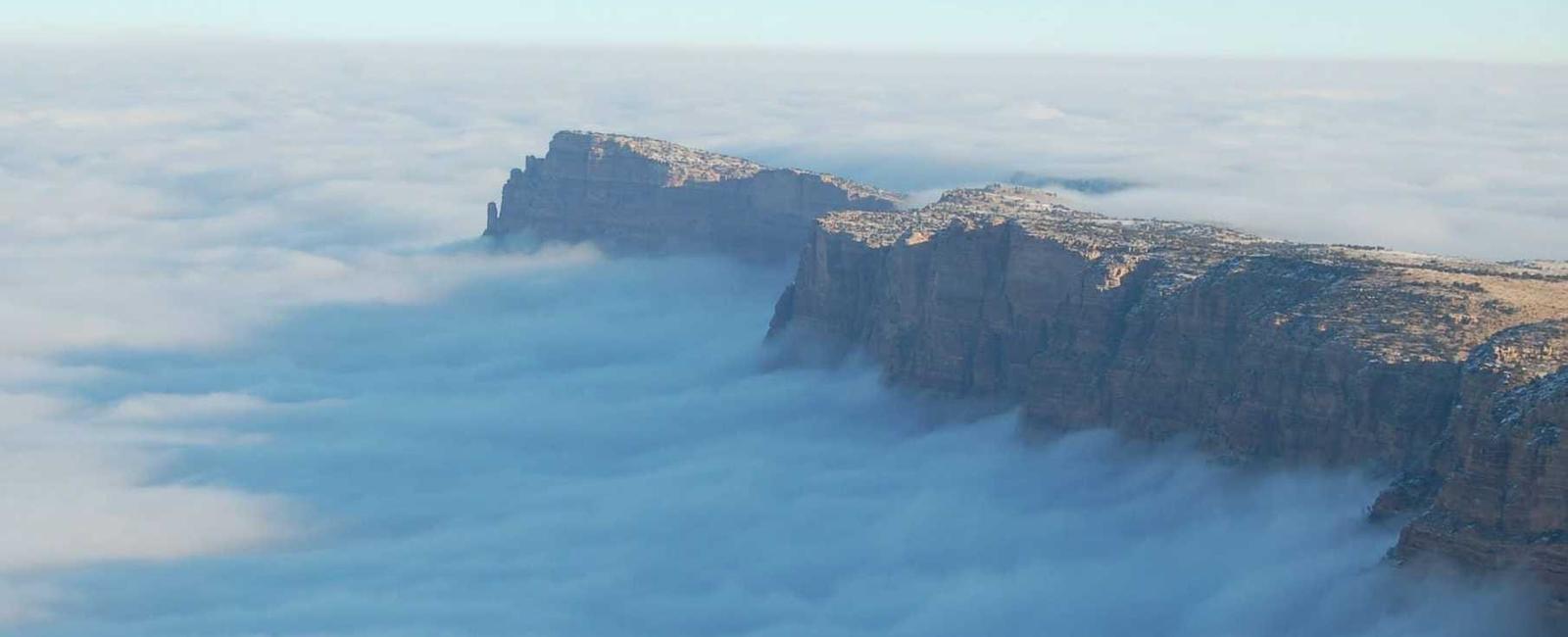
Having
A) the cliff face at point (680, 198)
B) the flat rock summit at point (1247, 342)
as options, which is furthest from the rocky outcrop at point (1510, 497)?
the cliff face at point (680, 198)

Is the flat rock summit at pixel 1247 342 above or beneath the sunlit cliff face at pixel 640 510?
above

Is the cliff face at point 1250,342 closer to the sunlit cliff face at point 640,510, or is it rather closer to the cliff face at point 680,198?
the sunlit cliff face at point 640,510

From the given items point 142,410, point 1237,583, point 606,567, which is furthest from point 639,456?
point 1237,583

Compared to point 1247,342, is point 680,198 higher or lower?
lower

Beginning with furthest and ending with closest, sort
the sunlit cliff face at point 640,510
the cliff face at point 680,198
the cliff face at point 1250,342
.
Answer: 1. the cliff face at point 680,198
2. the sunlit cliff face at point 640,510
3. the cliff face at point 1250,342

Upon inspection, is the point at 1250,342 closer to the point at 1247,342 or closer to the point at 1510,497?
the point at 1247,342

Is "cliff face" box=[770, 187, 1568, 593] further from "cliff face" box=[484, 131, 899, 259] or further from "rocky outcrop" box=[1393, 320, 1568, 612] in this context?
"cliff face" box=[484, 131, 899, 259]

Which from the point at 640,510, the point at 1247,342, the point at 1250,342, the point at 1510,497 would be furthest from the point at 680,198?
the point at 1510,497

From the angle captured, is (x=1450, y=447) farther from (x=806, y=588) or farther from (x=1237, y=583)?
(x=806, y=588)
